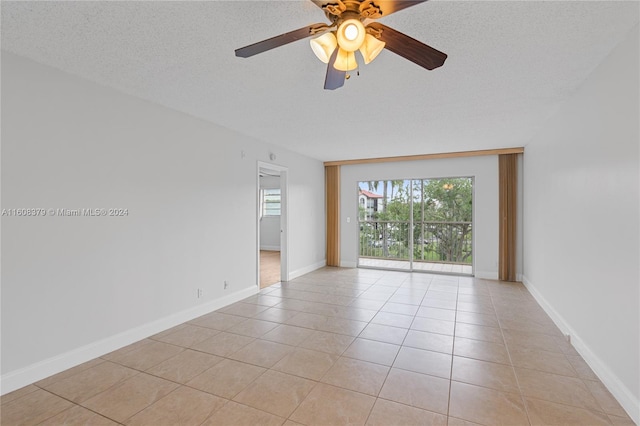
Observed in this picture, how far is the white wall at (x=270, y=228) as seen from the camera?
9.98m

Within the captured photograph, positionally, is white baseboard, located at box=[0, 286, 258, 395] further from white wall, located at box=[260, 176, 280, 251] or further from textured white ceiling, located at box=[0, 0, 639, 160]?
white wall, located at box=[260, 176, 280, 251]

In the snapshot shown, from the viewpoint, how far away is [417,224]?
6.56 meters

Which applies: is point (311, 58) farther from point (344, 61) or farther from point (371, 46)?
point (371, 46)

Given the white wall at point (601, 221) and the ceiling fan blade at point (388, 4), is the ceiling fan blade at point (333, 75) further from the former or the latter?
the white wall at point (601, 221)

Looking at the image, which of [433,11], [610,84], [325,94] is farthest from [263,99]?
[610,84]

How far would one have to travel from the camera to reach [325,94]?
304 cm

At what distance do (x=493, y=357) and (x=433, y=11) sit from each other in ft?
9.23

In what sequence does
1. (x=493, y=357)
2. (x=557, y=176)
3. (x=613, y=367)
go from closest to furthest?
(x=613, y=367) → (x=493, y=357) → (x=557, y=176)

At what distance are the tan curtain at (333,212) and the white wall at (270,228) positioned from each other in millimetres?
3213

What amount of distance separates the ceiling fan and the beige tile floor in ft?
7.19

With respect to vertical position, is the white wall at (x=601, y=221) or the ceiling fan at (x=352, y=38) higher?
the ceiling fan at (x=352, y=38)

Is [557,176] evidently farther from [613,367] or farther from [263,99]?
[263,99]

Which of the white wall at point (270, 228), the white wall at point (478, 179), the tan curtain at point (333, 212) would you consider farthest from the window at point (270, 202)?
the white wall at point (478, 179)

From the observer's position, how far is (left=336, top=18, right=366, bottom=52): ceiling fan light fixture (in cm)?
151
